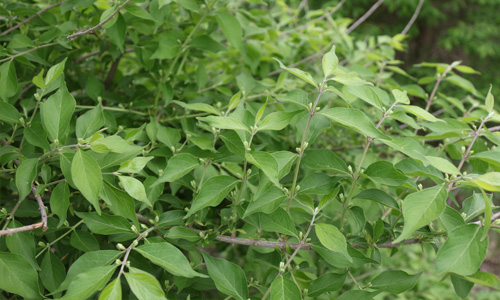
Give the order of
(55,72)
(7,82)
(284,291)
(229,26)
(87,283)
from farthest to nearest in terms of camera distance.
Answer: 1. (229,26)
2. (7,82)
3. (55,72)
4. (284,291)
5. (87,283)

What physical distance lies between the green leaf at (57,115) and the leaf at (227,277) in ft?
1.21

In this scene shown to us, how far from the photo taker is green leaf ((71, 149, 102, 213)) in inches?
27.4

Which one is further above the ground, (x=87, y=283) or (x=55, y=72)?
(x=55, y=72)

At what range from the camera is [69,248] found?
973mm

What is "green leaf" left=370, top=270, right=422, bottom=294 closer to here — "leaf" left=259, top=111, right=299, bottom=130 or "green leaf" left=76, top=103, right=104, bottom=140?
"leaf" left=259, top=111, right=299, bottom=130

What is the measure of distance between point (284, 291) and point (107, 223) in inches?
14.4

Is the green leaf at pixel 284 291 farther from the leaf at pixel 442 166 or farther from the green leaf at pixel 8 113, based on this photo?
the green leaf at pixel 8 113

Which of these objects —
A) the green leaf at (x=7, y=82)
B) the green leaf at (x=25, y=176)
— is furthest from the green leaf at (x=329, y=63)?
the green leaf at (x=7, y=82)

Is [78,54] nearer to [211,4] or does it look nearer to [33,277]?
[211,4]

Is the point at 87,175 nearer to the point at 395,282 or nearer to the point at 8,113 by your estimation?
the point at 8,113

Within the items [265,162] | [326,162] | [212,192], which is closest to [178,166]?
[212,192]

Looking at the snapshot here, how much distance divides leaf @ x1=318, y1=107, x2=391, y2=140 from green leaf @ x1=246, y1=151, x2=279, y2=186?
0.14 metres

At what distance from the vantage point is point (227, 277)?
0.82 meters

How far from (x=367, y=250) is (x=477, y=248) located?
272 mm
